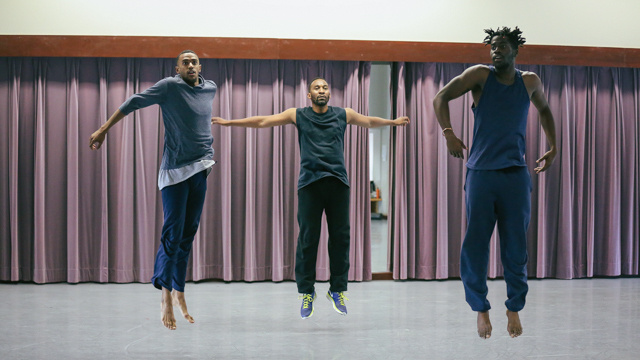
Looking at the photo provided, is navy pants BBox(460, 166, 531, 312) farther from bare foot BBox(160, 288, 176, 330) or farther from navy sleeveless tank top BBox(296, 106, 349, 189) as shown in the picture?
bare foot BBox(160, 288, 176, 330)

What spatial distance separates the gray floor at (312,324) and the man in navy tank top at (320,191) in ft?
1.56

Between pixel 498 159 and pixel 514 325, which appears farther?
pixel 514 325

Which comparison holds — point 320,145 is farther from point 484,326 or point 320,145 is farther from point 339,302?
point 484,326

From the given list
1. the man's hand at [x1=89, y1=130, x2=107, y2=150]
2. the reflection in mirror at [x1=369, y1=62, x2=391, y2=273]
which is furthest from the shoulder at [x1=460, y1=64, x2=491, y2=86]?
the reflection in mirror at [x1=369, y1=62, x2=391, y2=273]

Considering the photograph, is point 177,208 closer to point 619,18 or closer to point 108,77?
point 108,77

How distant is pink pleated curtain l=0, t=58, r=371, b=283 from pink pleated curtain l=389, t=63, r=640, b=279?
53cm

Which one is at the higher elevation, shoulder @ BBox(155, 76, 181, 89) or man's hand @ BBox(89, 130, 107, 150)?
shoulder @ BBox(155, 76, 181, 89)

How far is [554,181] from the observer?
249 inches

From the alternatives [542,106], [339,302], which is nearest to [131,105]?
[339,302]

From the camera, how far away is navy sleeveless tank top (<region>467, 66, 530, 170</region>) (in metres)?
3.11

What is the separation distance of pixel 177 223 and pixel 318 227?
3.26ft

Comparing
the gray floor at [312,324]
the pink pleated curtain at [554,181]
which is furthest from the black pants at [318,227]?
the pink pleated curtain at [554,181]

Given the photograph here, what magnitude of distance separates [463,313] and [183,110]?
3039mm

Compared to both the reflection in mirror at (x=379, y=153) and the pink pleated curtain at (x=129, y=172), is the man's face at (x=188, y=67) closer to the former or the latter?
the pink pleated curtain at (x=129, y=172)
